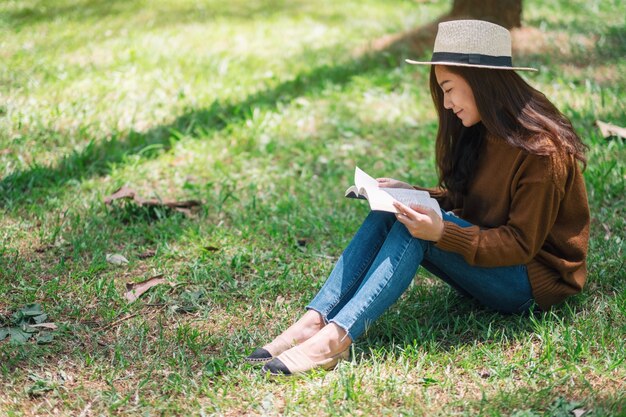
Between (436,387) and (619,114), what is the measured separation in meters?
3.44

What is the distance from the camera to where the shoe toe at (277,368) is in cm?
311

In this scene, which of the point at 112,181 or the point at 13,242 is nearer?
the point at 13,242

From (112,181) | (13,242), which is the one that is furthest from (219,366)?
(112,181)

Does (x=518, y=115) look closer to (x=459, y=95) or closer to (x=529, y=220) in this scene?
(x=459, y=95)

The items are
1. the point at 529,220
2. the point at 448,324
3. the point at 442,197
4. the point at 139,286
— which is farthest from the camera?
the point at 139,286

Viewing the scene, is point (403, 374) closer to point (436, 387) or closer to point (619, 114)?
point (436, 387)

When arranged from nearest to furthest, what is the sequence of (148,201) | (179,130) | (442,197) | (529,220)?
1. (529,220)
2. (442,197)
3. (148,201)
4. (179,130)

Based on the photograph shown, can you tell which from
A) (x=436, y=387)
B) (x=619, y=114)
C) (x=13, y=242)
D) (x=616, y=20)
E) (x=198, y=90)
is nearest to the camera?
(x=436, y=387)

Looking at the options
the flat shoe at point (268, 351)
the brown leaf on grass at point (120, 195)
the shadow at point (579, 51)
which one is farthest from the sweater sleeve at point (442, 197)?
the shadow at point (579, 51)

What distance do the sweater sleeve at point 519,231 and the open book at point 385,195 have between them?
5.7 inches

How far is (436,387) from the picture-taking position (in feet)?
9.98

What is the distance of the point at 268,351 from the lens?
3.25 metres

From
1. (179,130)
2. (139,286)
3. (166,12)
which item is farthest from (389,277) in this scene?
(166,12)

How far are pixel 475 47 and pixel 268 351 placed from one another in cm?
149
